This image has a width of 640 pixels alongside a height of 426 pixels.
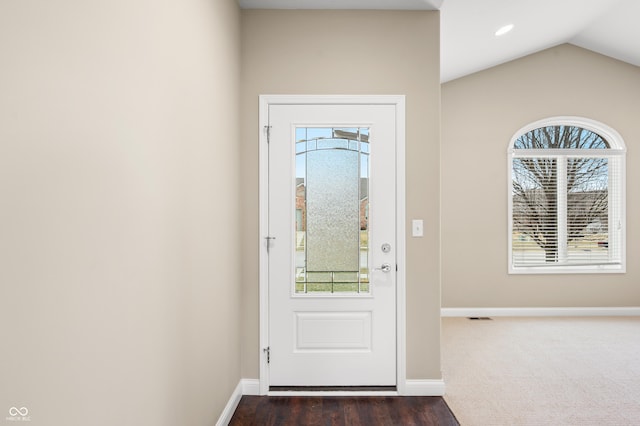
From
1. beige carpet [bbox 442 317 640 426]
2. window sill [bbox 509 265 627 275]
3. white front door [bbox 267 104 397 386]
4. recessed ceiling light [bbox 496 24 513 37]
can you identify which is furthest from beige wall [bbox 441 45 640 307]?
white front door [bbox 267 104 397 386]

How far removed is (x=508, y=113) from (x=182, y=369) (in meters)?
4.64

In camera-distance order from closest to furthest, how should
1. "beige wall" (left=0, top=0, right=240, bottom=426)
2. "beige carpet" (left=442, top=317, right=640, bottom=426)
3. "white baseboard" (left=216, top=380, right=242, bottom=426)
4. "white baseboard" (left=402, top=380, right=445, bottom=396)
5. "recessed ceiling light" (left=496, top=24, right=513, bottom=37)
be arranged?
"beige wall" (left=0, top=0, right=240, bottom=426) → "white baseboard" (left=216, top=380, right=242, bottom=426) → "beige carpet" (left=442, top=317, right=640, bottom=426) → "white baseboard" (left=402, top=380, right=445, bottom=396) → "recessed ceiling light" (left=496, top=24, right=513, bottom=37)

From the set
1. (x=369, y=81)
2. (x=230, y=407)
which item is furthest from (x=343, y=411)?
(x=369, y=81)

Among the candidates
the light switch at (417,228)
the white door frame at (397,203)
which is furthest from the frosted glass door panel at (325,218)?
the light switch at (417,228)

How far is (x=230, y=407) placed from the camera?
232 centimetres

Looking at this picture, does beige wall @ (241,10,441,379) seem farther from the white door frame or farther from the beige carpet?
the beige carpet

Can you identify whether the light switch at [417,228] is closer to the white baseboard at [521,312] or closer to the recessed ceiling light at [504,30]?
the recessed ceiling light at [504,30]

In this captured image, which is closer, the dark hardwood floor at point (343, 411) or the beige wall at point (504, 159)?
the dark hardwood floor at point (343, 411)

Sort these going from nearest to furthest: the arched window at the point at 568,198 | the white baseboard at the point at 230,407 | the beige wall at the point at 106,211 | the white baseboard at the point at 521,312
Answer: the beige wall at the point at 106,211 < the white baseboard at the point at 230,407 < the white baseboard at the point at 521,312 < the arched window at the point at 568,198

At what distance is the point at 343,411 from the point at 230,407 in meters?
0.72

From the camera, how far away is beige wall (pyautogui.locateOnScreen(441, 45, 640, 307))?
15.1ft

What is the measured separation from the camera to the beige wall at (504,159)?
4.61 meters

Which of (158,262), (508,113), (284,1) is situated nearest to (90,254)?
(158,262)

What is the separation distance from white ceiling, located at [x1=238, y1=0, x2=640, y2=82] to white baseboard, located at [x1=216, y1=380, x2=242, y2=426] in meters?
2.63
